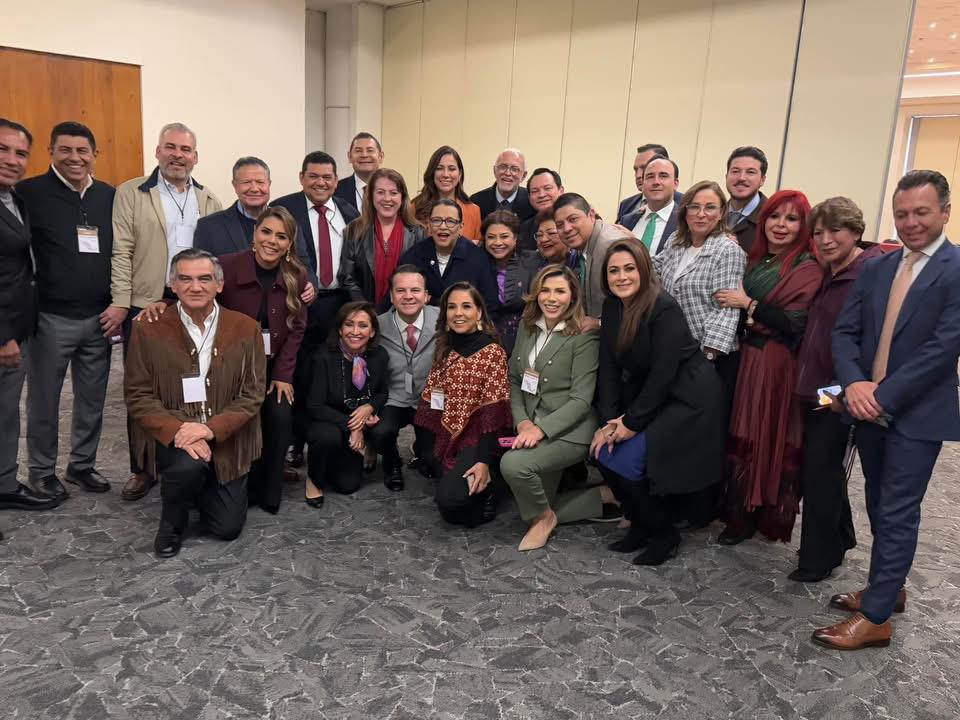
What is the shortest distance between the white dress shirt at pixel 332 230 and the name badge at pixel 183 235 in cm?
65

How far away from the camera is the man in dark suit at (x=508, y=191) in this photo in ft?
15.7

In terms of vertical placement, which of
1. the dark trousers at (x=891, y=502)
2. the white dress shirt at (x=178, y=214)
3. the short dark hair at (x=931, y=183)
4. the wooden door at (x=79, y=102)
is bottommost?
the dark trousers at (x=891, y=502)

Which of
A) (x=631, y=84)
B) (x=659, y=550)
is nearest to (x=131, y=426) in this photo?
(x=659, y=550)

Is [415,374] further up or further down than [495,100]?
further down

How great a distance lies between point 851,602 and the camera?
2803 millimetres

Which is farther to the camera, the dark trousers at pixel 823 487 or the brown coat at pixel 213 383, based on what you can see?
the brown coat at pixel 213 383

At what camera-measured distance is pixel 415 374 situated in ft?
12.7

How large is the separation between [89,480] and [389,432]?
1.55 meters

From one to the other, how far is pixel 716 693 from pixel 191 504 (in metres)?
2.27

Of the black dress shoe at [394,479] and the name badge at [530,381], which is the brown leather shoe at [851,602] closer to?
the name badge at [530,381]

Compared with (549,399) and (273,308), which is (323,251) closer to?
(273,308)

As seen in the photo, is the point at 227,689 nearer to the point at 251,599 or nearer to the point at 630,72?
the point at 251,599

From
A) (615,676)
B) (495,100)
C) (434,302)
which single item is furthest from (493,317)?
(495,100)

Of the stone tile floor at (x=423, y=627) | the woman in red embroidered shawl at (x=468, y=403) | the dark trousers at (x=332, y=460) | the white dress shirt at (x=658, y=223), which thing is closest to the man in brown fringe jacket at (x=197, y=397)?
the stone tile floor at (x=423, y=627)
